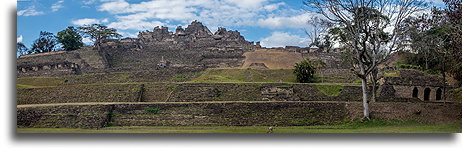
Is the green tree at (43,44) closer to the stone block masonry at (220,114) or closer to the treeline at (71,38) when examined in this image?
the treeline at (71,38)

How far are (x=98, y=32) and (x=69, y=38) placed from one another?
341 cm

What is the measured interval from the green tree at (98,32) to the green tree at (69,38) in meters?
1.78

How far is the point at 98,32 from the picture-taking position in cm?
4362

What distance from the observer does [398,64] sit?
106 ft

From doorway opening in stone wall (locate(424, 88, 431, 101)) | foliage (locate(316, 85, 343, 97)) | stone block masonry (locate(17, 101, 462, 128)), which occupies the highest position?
foliage (locate(316, 85, 343, 97))

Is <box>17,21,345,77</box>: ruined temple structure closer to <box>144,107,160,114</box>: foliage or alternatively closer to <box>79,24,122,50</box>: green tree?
<box>79,24,122,50</box>: green tree

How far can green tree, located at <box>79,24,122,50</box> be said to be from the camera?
4297cm

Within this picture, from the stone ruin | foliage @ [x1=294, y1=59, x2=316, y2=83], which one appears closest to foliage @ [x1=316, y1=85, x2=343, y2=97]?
the stone ruin

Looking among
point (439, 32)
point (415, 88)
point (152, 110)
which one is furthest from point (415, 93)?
point (152, 110)

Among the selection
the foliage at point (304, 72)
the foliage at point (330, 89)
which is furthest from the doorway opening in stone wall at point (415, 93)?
the foliage at point (304, 72)

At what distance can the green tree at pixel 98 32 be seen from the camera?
42969 mm

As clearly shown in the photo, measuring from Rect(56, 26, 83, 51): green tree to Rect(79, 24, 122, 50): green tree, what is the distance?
1.78 metres

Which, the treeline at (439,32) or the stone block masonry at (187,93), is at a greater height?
the treeline at (439,32)

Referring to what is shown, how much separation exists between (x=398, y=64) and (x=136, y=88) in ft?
69.3
